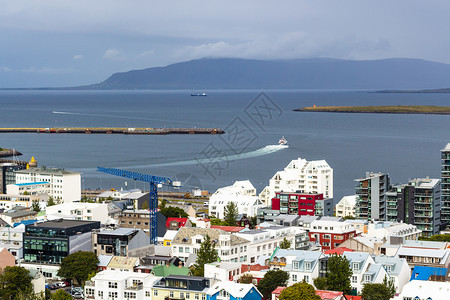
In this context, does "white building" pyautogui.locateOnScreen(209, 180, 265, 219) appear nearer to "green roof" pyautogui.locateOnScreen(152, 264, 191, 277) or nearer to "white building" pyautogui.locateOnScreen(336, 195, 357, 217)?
"white building" pyautogui.locateOnScreen(336, 195, 357, 217)

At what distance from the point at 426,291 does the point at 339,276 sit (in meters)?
2.34

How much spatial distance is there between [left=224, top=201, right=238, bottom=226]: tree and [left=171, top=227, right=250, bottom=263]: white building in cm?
650

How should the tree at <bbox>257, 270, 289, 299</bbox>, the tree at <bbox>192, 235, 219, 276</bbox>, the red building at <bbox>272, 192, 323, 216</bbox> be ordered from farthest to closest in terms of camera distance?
the red building at <bbox>272, 192, 323, 216</bbox> < the tree at <bbox>192, 235, 219, 276</bbox> < the tree at <bbox>257, 270, 289, 299</bbox>

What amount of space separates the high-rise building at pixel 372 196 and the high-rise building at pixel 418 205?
1.64ft

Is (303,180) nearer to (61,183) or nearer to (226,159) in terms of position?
(61,183)

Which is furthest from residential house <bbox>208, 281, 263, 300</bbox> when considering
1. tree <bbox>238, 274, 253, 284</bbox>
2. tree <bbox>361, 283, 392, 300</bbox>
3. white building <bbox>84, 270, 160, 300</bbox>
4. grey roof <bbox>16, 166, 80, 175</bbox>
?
grey roof <bbox>16, 166, 80, 175</bbox>

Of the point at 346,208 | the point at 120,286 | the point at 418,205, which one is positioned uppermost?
the point at 418,205

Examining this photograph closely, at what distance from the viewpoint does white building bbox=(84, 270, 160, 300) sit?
65.5 feet

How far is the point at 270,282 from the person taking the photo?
20.0 metres

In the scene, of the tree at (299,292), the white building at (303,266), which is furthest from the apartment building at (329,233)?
the tree at (299,292)

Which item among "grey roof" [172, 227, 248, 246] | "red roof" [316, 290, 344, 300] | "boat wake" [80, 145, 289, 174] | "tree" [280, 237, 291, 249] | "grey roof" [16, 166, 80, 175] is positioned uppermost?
"boat wake" [80, 145, 289, 174]

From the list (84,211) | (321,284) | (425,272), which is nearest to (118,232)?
(84,211)

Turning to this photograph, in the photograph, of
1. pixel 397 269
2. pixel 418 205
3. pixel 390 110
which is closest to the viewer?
pixel 397 269

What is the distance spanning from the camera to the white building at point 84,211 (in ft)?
99.3
